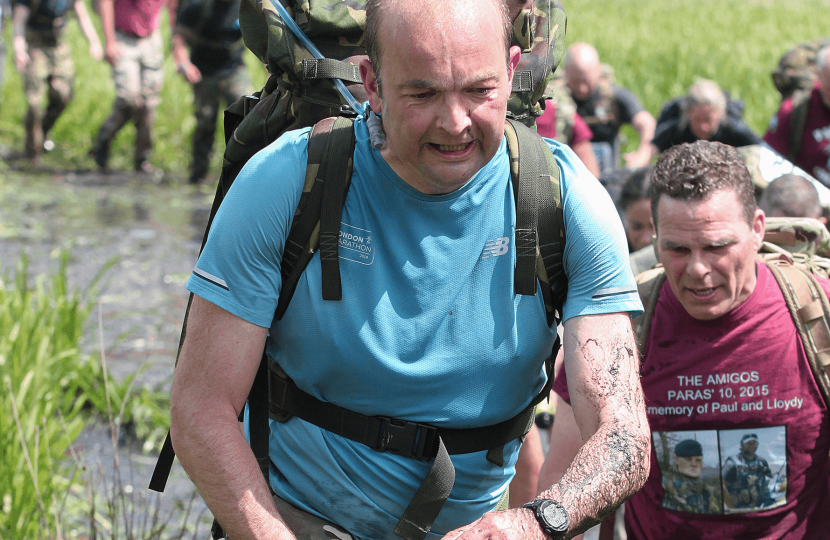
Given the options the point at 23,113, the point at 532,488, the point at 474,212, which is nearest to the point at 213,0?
the point at 23,113

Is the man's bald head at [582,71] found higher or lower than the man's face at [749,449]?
higher

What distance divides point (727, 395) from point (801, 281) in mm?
447

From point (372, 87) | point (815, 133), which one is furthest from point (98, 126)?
point (372, 87)

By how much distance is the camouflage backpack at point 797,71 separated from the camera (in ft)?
28.5

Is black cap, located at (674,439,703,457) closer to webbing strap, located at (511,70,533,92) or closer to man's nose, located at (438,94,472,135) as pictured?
webbing strap, located at (511,70,533,92)

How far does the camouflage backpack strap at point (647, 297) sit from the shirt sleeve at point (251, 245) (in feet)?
4.56

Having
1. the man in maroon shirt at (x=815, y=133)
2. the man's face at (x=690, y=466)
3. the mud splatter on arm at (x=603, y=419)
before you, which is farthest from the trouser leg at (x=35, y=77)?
the mud splatter on arm at (x=603, y=419)

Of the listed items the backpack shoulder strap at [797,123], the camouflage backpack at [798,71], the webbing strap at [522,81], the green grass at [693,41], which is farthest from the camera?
the green grass at [693,41]

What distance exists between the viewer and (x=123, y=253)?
8.25m

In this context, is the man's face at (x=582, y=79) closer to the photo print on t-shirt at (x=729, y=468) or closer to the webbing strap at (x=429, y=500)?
the photo print on t-shirt at (x=729, y=468)

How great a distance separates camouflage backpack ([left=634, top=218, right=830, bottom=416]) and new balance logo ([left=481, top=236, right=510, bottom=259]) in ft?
3.34

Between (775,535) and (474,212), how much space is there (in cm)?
161

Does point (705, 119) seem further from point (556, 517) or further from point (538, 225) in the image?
point (556, 517)

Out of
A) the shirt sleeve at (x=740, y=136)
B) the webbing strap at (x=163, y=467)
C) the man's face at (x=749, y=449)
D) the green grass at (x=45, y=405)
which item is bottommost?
the green grass at (x=45, y=405)
